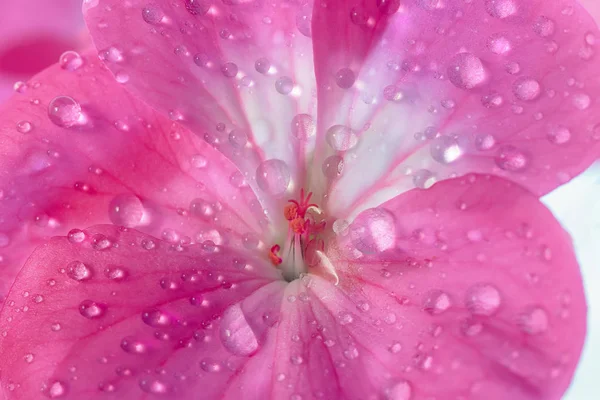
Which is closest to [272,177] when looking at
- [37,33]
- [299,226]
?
[299,226]

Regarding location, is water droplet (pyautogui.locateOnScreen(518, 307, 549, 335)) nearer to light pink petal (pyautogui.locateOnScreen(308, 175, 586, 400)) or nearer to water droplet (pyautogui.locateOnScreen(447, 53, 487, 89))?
light pink petal (pyautogui.locateOnScreen(308, 175, 586, 400))

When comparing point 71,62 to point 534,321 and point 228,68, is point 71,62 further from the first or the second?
point 534,321

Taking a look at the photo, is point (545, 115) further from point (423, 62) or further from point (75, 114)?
point (75, 114)

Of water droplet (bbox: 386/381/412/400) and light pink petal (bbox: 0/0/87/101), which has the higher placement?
light pink petal (bbox: 0/0/87/101)

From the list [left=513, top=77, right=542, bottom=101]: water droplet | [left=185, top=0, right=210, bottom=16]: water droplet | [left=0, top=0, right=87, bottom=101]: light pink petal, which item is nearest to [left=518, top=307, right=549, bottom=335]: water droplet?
[left=513, top=77, right=542, bottom=101]: water droplet

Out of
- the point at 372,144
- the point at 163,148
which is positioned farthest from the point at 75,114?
the point at 372,144

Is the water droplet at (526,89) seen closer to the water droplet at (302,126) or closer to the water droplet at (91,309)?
the water droplet at (302,126)

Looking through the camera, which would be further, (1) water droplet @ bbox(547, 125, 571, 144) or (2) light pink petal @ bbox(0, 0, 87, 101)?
(2) light pink petal @ bbox(0, 0, 87, 101)
